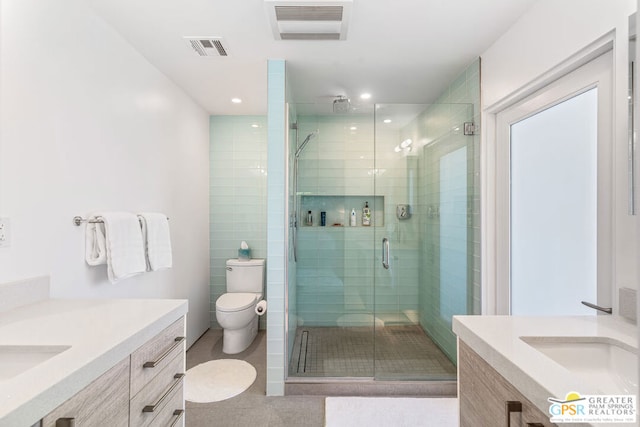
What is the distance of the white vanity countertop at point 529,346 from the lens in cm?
66

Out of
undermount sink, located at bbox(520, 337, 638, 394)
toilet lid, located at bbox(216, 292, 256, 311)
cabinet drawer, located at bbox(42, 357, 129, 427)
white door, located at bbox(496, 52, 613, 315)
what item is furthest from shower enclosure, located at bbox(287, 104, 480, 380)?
cabinet drawer, located at bbox(42, 357, 129, 427)

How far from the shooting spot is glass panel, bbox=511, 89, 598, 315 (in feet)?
4.44

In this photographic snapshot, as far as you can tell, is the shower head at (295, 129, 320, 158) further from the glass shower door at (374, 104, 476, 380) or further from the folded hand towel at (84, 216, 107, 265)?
the folded hand towel at (84, 216, 107, 265)

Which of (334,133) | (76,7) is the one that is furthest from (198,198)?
(76,7)

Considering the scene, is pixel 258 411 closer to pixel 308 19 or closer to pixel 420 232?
pixel 420 232

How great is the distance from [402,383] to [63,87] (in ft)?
8.84

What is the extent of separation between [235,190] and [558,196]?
9.21ft

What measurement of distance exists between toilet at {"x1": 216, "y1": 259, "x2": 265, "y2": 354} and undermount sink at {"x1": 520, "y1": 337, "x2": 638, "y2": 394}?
2.25 metres

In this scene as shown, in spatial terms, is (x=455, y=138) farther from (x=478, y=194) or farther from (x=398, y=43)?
(x=398, y=43)

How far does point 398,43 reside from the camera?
1.96 metres

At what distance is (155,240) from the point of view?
1.95 metres

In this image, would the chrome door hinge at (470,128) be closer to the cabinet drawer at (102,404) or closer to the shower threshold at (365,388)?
the shower threshold at (365,388)

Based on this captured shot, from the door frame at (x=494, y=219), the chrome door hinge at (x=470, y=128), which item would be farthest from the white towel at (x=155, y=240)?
the chrome door hinge at (x=470, y=128)

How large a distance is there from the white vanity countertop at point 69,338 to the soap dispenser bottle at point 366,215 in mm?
1904
